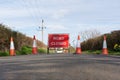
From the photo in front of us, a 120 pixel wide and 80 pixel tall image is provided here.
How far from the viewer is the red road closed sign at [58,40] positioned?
2550 cm

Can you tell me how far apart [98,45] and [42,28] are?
2521 inches

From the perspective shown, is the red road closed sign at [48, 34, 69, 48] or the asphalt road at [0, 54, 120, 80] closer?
the asphalt road at [0, 54, 120, 80]

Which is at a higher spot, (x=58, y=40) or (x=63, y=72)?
(x=58, y=40)

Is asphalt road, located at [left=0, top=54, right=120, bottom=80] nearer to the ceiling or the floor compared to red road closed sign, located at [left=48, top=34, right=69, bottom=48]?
nearer to the floor

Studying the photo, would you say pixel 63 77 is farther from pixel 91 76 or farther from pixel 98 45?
pixel 98 45

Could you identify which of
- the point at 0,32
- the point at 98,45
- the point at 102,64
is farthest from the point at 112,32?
the point at 102,64

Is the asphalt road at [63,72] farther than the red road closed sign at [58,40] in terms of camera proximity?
No

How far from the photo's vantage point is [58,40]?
25.6 metres

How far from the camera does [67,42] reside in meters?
25.5

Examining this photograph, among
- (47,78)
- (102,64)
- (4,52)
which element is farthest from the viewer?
(4,52)

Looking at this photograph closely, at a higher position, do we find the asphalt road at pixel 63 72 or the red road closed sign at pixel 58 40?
the red road closed sign at pixel 58 40

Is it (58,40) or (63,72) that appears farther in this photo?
(58,40)

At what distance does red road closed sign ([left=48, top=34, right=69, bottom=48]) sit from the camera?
25.5 m

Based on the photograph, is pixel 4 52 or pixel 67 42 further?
pixel 67 42
